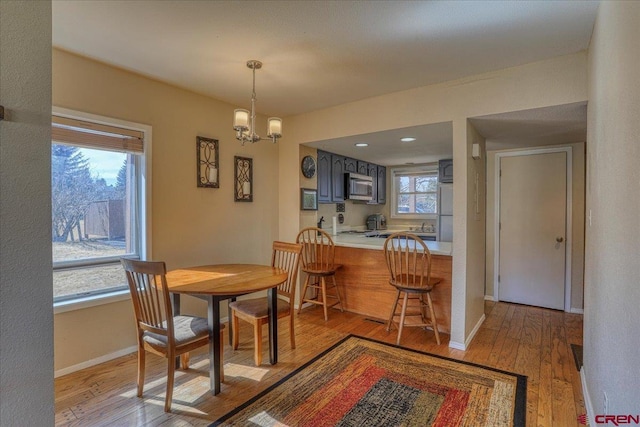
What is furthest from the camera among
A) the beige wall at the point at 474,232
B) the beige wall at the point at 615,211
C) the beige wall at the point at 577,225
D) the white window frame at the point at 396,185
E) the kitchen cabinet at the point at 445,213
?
the white window frame at the point at 396,185

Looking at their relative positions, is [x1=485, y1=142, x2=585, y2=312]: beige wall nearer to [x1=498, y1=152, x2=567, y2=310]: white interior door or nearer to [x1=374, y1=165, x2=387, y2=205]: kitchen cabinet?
[x1=498, y1=152, x2=567, y2=310]: white interior door

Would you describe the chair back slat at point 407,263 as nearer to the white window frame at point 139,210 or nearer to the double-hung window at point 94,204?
the white window frame at point 139,210

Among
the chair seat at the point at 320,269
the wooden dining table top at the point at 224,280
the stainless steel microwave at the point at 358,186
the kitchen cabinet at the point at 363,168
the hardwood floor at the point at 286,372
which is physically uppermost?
the kitchen cabinet at the point at 363,168

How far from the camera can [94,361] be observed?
2.55m

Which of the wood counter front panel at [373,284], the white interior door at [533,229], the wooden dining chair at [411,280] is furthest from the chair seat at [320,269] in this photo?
the white interior door at [533,229]

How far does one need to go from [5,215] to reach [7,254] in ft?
0.38

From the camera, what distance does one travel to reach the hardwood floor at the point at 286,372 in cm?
195

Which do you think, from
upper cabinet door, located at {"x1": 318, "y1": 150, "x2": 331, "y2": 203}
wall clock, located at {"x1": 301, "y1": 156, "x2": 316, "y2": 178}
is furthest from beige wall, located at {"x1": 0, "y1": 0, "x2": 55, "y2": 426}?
upper cabinet door, located at {"x1": 318, "y1": 150, "x2": 331, "y2": 203}

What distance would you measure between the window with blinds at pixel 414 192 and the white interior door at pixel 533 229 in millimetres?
1747

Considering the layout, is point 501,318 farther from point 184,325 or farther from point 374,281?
point 184,325

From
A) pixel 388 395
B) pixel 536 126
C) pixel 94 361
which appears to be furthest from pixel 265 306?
pixel 536 126

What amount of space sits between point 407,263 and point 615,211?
175cm

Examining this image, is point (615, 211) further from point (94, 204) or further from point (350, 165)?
point (350, 165)

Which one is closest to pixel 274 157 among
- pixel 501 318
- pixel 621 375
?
pixel 501 318
